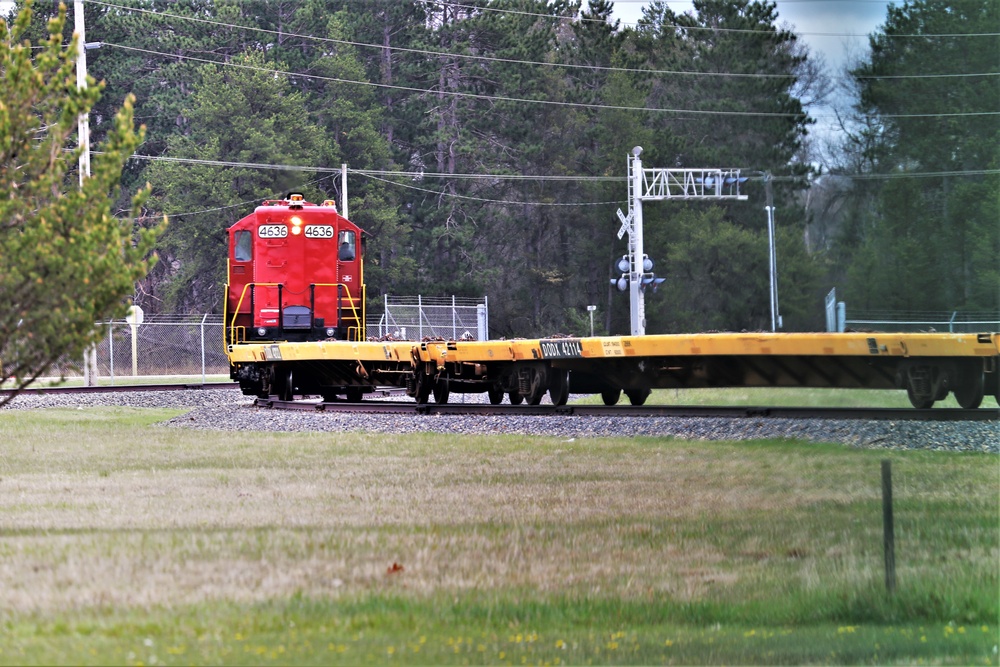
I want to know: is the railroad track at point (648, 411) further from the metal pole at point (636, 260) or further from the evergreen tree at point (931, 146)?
the metal pole at point (636, 260)

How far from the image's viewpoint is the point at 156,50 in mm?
51875

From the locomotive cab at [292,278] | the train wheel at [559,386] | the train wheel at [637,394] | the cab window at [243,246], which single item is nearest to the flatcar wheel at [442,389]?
the train wheel at [559,386]

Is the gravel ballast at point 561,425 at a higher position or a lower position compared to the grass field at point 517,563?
higher

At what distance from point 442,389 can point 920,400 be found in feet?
31.9

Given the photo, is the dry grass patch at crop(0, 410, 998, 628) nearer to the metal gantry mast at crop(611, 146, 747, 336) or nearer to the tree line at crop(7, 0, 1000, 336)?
the metal gantry mast at crop(611, 146, 747, 336)

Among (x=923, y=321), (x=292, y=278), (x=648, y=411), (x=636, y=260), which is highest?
(x=636, y=260)

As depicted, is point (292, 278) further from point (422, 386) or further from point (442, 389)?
point (442, 389)

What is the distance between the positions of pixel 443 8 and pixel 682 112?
44.4 metres

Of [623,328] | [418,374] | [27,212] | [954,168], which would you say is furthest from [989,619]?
[623,328]

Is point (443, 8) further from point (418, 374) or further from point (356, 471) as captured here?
point (356, 471)

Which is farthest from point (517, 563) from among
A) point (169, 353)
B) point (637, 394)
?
point (169, 353)

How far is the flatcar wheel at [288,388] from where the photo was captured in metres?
21.8

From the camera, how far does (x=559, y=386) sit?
16812 millimetres

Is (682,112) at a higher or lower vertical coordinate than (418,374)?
higher
